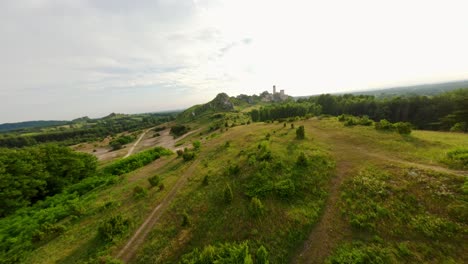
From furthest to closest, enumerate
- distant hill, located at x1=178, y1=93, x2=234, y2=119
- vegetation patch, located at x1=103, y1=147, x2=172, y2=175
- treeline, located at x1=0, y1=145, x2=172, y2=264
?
distant hill, located at x1=178, y1=93, x2=234, y2=119, vegetation patch, located at x1=103, y1=147, x2=172, y2=175, treeline, located at x1=0, y1=145, x2=172, y2=264

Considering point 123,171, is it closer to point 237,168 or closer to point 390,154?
point 237,168

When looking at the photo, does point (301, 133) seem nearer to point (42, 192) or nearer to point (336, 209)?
point (336, 209)

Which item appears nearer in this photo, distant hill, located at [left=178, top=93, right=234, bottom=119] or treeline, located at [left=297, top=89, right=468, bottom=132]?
treeline, located at [left=297, top=89, right=468, bottom=132]

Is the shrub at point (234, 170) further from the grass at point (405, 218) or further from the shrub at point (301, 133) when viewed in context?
the shrub at point (301, 133)

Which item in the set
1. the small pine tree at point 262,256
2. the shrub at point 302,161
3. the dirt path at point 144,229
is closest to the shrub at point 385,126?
the shrub at point 302,161

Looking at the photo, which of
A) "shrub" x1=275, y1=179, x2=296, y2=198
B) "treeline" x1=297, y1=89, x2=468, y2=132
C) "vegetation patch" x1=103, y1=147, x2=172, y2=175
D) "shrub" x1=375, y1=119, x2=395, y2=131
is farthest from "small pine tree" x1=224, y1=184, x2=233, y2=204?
"treeline" x1=297, y1=89, x2=468, y2=132

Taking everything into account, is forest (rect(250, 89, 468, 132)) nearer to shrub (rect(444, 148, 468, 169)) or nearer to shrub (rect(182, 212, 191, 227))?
shrub (rect(444, 148, 468, 169))

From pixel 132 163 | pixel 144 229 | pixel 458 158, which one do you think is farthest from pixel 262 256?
pixel 132 163
